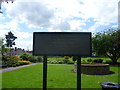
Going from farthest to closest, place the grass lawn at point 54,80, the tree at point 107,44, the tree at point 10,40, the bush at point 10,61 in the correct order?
1. the tree at point 10,40
2. the tree at point 107,44
3. the bush at point 10,61
4. the grass lawn at point 54,80

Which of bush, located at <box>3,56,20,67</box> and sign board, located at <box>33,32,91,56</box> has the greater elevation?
sign board, located at <box>33,32,91,56</box>

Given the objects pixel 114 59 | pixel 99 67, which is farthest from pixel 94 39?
pixel 99 67

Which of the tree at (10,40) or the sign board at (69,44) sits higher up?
the tree at (10,40)

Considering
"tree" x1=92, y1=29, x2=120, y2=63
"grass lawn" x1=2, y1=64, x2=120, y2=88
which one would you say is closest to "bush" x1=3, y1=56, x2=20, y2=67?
"grass lawn" x1=2, y1=64, x2=120, y2=88

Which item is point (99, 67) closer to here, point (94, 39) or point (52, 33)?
point (52, 33)

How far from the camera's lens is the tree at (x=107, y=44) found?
21117 mm

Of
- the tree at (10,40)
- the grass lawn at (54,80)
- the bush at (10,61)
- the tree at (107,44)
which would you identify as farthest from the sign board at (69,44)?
the tree at (10,40)

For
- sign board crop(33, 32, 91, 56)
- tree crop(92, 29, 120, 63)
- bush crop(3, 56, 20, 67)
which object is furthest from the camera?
tree crop(92, 29, 120, 63)

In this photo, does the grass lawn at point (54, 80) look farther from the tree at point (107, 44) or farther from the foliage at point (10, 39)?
the foliage at point (10, 39)

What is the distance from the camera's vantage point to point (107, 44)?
69.6 feet

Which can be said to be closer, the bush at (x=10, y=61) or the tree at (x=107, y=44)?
the bush at (x=10, y=61)

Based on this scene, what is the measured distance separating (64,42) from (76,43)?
1.38ft

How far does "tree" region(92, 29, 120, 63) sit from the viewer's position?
69.3ft

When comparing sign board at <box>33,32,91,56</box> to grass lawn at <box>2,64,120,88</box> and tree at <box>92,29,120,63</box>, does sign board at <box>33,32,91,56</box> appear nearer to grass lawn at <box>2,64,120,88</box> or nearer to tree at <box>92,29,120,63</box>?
grass lawn at <box>2,64,120,88</box>
